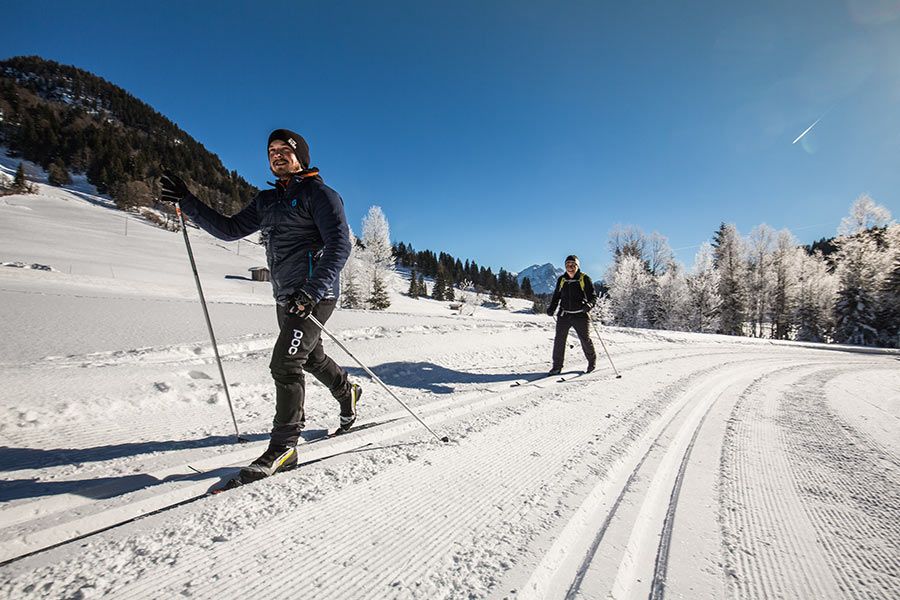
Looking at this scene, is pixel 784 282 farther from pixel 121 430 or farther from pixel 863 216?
pixel 121 430

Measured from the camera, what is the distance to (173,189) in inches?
102

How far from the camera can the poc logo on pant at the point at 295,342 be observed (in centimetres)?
230

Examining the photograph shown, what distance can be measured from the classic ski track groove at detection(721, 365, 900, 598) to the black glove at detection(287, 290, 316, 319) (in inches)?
93.6

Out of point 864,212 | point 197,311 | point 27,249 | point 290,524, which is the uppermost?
point 864,212

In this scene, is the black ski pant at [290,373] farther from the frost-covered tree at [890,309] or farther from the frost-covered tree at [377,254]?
the frost-covered tree at [890,309]

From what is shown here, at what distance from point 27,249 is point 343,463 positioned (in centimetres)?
3875

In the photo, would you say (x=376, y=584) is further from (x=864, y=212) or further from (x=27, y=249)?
(x=864, y=212)

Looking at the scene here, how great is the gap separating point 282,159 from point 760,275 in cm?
4367

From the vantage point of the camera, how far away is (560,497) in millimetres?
1930

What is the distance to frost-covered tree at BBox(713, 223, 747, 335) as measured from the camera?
31.6m

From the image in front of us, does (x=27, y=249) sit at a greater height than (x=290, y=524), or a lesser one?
greater

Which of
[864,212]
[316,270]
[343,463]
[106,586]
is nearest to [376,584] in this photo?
[106,586]

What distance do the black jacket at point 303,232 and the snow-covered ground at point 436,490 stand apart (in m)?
1.22

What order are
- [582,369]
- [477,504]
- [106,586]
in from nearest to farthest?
1. [106,586]
2. [477,504]
3. [582,369]
